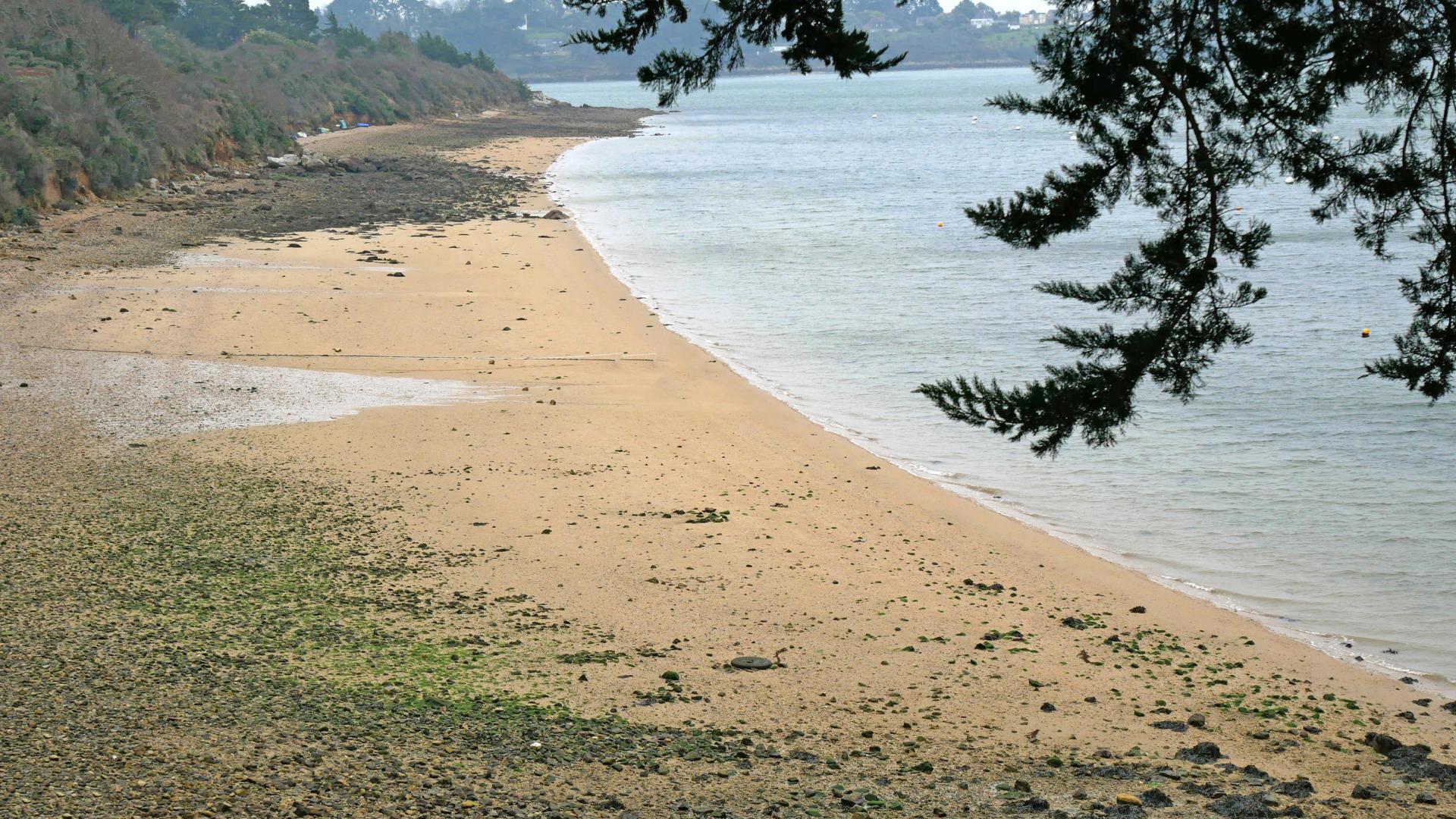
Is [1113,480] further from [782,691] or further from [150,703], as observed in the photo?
[150,703]

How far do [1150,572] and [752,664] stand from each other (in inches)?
155

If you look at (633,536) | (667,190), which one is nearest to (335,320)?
(633,536)

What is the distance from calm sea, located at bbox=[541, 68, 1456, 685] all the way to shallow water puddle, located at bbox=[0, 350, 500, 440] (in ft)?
14.5

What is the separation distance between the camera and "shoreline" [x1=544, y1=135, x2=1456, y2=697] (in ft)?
27.0

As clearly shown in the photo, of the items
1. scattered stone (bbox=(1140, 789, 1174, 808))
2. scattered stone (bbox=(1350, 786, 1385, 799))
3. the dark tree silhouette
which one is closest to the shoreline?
scattered stone (bbox=(1350, 786, 1385, 799))

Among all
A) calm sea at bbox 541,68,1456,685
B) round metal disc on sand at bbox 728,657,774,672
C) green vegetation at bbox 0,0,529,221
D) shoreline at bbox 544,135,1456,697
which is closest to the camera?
round metal disc on sand at bbox 728,657,774,672

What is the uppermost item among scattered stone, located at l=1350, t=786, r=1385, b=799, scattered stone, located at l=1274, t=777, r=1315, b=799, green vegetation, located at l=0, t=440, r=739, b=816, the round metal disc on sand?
green vegetation, located at l=0, t=440, r=739, b=816

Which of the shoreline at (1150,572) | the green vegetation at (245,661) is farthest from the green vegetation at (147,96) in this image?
the green vegetation at (245,661)

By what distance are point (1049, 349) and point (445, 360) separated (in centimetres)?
798

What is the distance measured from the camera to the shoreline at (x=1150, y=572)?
8.23 m

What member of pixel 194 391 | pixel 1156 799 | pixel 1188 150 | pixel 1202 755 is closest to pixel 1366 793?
pixel 1202 755

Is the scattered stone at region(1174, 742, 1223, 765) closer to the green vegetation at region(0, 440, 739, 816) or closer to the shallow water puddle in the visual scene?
the green vegetation at region(0, 440, 739, 816)

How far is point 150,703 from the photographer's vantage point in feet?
19.4

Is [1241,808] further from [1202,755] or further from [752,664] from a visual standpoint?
[752,664]
